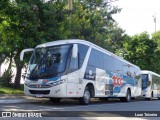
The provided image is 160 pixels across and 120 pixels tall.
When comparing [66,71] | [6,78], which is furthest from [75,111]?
[6,78]

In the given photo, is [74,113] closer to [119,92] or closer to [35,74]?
[35,74]

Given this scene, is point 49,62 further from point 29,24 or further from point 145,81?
point 145,81

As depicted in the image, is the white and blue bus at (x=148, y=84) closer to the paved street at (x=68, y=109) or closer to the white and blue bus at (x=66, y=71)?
the white and blue bus at (x=66, y=71)

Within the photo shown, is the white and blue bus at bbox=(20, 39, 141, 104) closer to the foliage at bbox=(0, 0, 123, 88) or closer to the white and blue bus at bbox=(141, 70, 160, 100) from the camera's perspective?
the foliage at bbox=(0, 0, 123, 88)

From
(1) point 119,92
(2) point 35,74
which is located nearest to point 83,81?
(2) point 35,74

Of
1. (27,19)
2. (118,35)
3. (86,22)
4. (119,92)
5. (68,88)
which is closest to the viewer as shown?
(68,88)

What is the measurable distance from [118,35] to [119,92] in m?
32.0

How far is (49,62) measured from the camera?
16.7 metres

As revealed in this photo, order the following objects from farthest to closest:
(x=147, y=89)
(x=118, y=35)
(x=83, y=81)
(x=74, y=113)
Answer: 1. (x=118, y=35)
2. (x=147, y=89)
3. (x=83, y=81)
4. (x=74, y=113)

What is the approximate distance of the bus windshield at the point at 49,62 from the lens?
1636 centimetres

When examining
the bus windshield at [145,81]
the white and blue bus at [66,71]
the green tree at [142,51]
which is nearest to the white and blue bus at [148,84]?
the bus windshield at [145,81]

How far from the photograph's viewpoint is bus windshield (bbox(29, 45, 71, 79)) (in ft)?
53.7

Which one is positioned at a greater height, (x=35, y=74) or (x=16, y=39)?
(x=16, y=39)

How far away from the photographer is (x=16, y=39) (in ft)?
69.1
